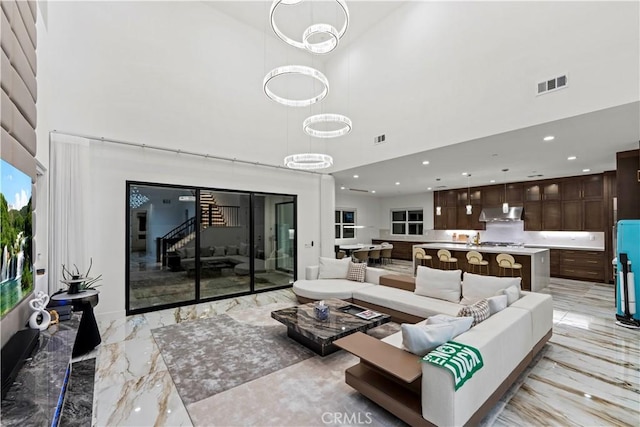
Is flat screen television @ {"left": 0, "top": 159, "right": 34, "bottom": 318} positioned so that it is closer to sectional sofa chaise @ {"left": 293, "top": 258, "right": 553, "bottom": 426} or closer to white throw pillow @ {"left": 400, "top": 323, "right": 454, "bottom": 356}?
sectional sofa chaise @ {"left": 293, "top": 258, "right": 553, "bottom": 426}

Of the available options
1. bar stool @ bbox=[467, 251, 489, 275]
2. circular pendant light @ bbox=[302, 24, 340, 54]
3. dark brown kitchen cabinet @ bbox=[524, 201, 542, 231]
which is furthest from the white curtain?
dark brown kitchen cabinet @ bbox=[524, 201, 542, 231]

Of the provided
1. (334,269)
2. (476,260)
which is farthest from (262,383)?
(476,260)

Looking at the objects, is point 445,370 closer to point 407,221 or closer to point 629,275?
point 629,275

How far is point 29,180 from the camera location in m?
2.58

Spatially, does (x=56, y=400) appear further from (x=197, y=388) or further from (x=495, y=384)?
(x=495, y=384)

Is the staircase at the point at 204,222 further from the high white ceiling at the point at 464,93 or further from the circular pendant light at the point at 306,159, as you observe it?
the high white ceiling at the point at 464,93

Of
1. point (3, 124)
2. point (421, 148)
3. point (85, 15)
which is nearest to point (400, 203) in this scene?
point (421, 148)

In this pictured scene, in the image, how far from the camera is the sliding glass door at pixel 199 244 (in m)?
5.22

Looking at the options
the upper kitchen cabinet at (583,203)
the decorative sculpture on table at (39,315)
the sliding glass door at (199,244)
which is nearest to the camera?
the decorative sculpture on table at (39,315)

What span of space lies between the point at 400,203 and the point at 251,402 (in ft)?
36.9

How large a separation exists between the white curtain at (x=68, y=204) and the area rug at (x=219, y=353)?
172cm

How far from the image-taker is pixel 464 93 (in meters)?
4.87

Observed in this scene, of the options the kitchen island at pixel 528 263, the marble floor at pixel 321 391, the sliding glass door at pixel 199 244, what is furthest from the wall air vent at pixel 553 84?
the sliding glass door at pixel 199 244

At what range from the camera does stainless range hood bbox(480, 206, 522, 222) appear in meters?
8.87
